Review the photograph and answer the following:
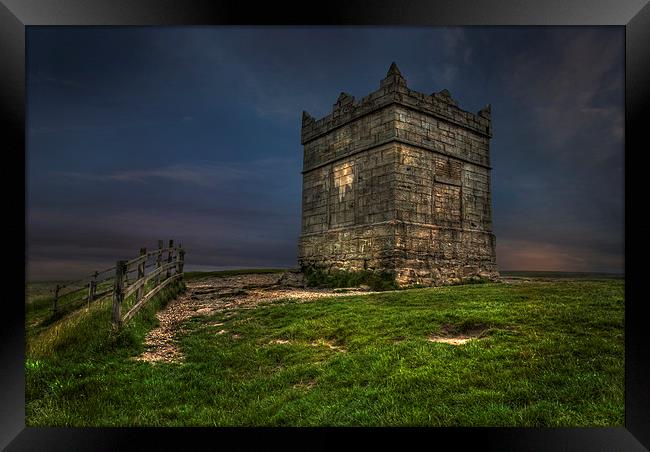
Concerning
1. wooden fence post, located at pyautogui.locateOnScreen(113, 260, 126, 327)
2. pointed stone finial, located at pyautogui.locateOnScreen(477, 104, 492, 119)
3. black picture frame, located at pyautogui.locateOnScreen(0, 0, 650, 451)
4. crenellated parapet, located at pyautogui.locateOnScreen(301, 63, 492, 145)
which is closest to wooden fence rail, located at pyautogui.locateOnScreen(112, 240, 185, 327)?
wooden fence post, located at pyautogui.locateOnScreen(113, 260, 126, 327)

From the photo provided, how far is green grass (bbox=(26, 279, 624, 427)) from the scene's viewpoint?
178 inches

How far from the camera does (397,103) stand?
49.0 ft

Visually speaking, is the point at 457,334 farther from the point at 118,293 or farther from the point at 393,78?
the point at 393,78

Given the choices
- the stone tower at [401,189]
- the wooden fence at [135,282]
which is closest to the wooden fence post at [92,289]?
the wooden fence at [135,282]

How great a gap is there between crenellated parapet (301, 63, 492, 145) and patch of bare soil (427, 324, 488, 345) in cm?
962

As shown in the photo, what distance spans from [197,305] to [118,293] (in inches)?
191

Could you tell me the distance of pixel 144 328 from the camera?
9.06m

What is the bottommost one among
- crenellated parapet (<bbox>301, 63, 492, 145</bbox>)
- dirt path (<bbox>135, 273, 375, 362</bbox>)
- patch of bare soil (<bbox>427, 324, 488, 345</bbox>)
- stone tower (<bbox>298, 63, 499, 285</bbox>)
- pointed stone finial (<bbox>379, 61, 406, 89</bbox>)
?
dirt path (<bbox>135, 273, 375, 362</bbox>)

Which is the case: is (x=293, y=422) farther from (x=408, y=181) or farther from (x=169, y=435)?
(x=408, y=181)

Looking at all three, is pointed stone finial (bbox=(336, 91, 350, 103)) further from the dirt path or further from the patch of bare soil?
the patch of bare soil

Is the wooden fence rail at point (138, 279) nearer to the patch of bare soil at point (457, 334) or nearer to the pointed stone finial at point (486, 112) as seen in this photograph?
the patch of bare soil at point (457, 334)
